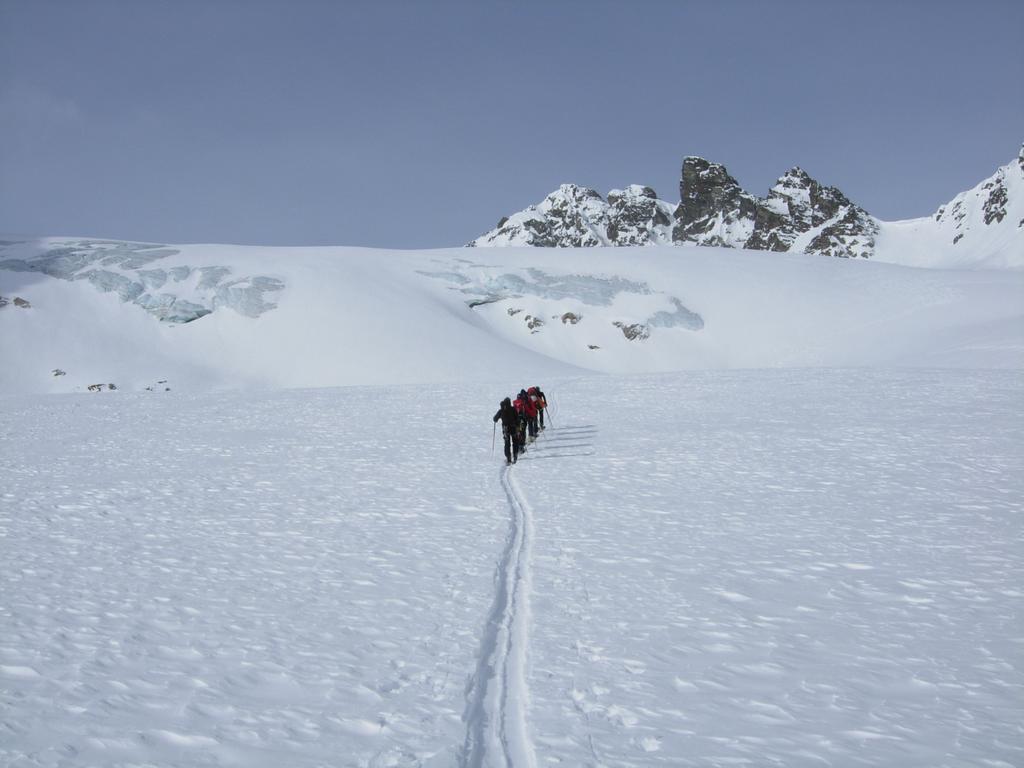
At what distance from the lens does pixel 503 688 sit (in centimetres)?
495

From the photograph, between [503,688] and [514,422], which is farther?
[514,422]

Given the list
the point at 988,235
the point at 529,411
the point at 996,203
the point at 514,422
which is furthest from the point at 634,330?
the point at 996,203

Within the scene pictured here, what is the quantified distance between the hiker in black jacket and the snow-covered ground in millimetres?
424

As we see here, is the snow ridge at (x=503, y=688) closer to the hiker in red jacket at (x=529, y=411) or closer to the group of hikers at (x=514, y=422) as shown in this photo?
the group of hikers at (x=514, y=422)

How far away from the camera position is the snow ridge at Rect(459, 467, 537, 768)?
414 cm

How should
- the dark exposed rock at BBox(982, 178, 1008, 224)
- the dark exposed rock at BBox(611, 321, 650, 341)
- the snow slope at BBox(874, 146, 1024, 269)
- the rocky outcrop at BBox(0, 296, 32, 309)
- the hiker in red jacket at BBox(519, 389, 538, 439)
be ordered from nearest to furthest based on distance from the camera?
the hiker in red jacket at BBox(519, 389, 538, 439), the rocky outcrop at BBox(0, 296, 32, 309), the dark exposed rock at BBox(611, 321, 650, 341), the snow slope at BBox(874, 146, 1024, 269), the dark exposed rock at BBox(982, 178, 1008, 224)

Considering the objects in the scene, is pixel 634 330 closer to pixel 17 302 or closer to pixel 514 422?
pixel 514 422

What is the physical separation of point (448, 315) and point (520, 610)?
57339 millimetres

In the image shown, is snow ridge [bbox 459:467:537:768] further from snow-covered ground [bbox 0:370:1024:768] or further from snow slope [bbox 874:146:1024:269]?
snow slope [bbox 874:146:1024:269]

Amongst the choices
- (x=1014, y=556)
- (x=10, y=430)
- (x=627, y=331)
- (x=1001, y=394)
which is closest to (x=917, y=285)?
(x=627, y=331)

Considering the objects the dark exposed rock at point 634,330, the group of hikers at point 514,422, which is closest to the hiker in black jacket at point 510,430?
the group of hikers at point 514,422

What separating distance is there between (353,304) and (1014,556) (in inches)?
2297

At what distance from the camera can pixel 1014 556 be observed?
8.29 m

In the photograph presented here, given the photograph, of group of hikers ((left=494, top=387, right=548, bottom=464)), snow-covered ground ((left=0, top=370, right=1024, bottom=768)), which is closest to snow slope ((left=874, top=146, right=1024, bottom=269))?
group of hikers ((left=494, top=387, right=548, bottom=464))
